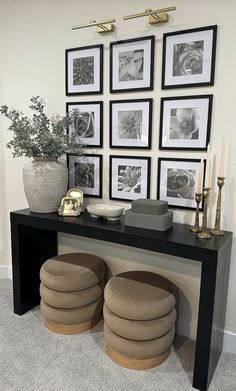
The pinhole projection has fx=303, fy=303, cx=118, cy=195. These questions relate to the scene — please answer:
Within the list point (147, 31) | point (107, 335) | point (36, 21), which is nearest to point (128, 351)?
point (107, 335)

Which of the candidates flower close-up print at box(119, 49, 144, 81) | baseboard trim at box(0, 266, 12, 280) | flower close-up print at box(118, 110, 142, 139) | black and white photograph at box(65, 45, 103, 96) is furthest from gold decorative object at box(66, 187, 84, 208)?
baseboard trim at box(0, 266, 12, 280)

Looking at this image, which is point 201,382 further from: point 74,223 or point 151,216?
point 74,223

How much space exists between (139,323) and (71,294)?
507 mm

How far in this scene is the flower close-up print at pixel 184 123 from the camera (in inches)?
71.9

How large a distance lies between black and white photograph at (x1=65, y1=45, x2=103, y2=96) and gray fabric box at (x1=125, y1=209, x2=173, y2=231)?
3.08 ft

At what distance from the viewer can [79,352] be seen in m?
1.84

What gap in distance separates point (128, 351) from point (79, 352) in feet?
1.12

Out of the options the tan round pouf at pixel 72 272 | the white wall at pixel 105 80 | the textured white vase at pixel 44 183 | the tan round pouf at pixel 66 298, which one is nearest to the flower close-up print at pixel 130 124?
the white wall at pixel 105 80

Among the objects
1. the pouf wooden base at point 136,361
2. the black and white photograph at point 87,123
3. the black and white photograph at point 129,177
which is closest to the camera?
the pouf wooden base at point 136,361

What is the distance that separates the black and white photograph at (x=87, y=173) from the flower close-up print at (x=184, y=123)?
1.94 ft

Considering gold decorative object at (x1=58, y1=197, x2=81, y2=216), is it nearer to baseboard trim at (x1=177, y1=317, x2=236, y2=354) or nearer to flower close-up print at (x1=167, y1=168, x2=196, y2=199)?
flower close-up print at (x1=167, y1=168, x2=196, y2=199)

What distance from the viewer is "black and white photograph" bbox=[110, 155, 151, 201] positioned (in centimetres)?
204

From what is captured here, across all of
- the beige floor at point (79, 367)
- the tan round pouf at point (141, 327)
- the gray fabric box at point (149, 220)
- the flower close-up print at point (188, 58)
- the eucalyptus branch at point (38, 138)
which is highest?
the flower close-up print at point (188, 58)

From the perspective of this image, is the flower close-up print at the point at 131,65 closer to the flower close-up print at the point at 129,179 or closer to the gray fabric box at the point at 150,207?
the flower close-up print at the point at 129,179
